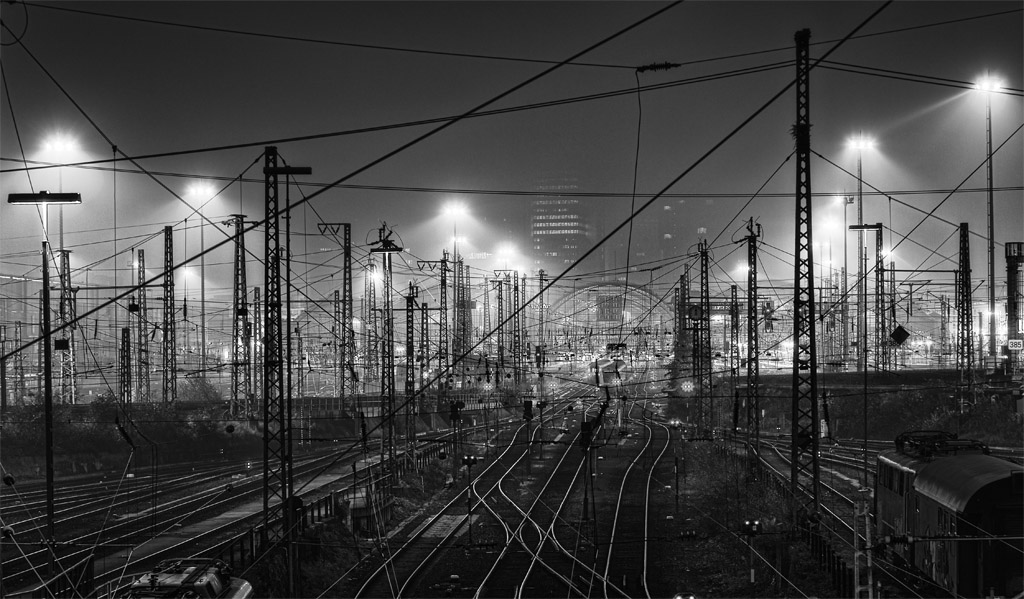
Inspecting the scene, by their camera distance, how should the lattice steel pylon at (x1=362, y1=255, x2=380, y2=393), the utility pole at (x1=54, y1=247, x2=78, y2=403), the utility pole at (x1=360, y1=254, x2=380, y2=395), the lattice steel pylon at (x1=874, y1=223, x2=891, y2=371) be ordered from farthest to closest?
the utility pole at (x1=360, y1=254, x2=380, y2=395)
the lattice steel pylon at (x1=362, y1=255, x2=380, y2=393)
the lattice steel pylon at (x1=874, y1=223, x2=891, y2=371)
the utility pole at (x1=54, y1=247, x2=78, y2=403)

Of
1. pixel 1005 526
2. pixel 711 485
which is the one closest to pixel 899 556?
pixel 1005 526

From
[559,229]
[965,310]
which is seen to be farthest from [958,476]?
[559,229]

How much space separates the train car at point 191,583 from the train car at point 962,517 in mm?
8506

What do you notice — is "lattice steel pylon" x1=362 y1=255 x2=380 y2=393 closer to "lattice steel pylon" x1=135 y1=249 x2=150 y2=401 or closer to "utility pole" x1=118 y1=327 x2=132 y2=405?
"lattice steel pylon" x1=135 y1=249 x2=150 y2=401

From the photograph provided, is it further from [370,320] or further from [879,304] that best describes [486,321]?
[879,304]

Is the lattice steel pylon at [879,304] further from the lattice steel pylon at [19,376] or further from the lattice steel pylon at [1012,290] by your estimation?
the lattice steel pylon at [19,376]

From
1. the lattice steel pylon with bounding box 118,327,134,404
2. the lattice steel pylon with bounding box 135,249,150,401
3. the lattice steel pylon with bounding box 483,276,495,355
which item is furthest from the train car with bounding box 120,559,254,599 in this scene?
the lattice steel pylon with bounding box 483,276,495,355

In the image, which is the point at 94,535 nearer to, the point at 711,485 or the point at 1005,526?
the point at 711,485

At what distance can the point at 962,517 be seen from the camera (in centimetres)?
1298

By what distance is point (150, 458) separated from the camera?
3416 cm

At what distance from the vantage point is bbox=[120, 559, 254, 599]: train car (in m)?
12.0

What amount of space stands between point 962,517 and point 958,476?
952 mm

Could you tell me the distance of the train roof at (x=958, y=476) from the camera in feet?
43.1

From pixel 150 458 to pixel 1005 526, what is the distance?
29.4 meters
